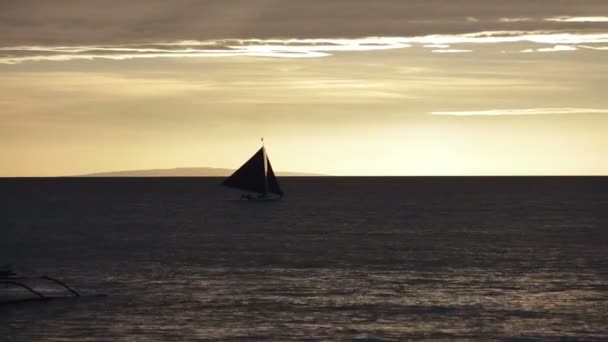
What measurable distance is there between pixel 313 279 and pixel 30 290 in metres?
19.1

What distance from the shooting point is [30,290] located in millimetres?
59344

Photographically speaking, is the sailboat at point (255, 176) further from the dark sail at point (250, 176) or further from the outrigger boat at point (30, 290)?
the outrigger boat at point (30, 290)

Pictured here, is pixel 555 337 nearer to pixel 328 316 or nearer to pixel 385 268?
pixel 328 316

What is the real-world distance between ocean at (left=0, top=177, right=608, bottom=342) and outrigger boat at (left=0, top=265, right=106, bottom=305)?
119cm

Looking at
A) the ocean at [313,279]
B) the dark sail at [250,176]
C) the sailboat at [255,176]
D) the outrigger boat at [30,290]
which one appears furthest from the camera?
the sailboat at [255,176]

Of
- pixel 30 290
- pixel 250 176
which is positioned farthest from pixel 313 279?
pixel 250 176

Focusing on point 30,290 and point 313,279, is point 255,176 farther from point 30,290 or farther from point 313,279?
point 30,290

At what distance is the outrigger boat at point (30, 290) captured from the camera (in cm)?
5917

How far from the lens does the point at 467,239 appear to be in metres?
110

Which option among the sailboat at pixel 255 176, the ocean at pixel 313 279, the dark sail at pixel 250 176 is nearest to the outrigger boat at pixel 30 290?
the ocean at pixel 313 279

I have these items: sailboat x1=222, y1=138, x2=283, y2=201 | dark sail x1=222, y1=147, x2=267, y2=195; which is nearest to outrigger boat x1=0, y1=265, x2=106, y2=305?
sailboat x1=222, y1=138, x2=283, y2=201

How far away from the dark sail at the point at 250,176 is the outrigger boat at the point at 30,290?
95.9 m

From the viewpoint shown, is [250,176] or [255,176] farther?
[255,176]

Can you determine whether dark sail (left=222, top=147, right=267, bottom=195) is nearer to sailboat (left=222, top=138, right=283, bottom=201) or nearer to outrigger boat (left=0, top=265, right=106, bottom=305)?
sailboat (left=222, top=138, right=283, bottom=201)
